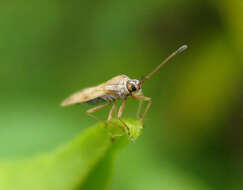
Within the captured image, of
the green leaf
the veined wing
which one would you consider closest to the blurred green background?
the veined wing

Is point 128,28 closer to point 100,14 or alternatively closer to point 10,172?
point 100,14

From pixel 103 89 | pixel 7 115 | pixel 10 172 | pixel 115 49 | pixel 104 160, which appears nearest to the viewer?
pixel 104 160

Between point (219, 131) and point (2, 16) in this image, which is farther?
point (2, 16)

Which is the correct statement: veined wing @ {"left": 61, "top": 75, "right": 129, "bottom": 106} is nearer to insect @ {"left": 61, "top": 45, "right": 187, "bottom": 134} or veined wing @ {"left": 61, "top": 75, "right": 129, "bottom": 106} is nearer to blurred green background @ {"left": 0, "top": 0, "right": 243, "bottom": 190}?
insect @ {"left": 61, "top": 45, "right": 187, "bottom": 134}

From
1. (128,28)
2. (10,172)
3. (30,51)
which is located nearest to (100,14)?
(128,28)

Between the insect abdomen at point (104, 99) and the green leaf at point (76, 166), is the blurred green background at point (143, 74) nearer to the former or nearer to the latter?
the insect abdomen at point (104, 99)

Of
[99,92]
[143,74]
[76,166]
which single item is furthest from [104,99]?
[76,166]

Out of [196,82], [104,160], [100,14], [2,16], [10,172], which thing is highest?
[2,16]

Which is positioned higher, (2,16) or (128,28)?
(2,16)
